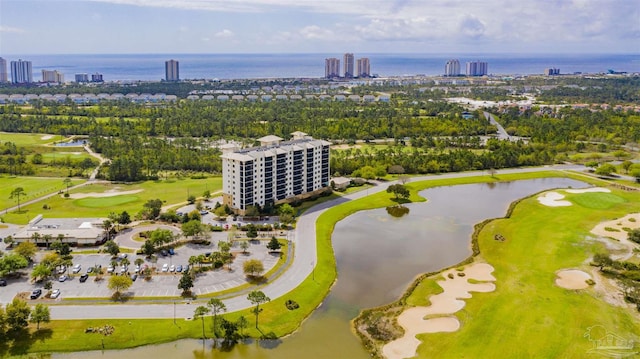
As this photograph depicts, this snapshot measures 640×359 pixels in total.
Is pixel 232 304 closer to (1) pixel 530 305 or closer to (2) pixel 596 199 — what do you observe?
(1) pixel 530 305

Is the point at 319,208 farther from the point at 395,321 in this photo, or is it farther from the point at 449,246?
the point at 395,321

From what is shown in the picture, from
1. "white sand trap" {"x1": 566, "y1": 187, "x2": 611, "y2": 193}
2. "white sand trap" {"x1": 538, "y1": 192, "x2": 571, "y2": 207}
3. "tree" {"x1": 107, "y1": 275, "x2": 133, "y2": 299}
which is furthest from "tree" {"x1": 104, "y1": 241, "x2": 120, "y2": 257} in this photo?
"white sand trap" {"x1": 566, "y1": 187, "x2": 611, "y2": 193}

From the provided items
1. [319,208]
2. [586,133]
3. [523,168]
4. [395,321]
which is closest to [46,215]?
[319,208]

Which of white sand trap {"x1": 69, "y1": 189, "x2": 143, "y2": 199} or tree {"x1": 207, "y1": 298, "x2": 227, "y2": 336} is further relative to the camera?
white sand trap {"x1": 69, "y1": 189, "x2": 143, "y2": 199}

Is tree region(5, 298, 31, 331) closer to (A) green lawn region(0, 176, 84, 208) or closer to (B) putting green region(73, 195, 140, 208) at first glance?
(B) putting green region(73, 195, 140, 208)

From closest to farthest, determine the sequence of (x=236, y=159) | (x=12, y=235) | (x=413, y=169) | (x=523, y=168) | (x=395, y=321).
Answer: (x=395, y=321) → (x=12, y=235) → (x=236, y=159) → (x=413, y=169) → (x=523, y=168)

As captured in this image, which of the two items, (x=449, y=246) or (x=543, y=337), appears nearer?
(x=543, y=337)
